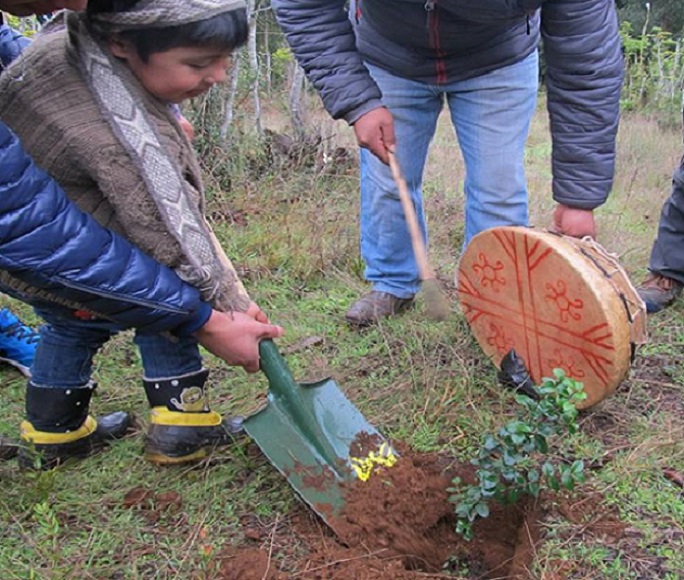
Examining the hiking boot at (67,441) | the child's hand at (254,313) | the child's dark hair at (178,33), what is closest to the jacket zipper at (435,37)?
the child's dark hair at (178,33)

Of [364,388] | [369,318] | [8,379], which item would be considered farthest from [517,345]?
[8,379]

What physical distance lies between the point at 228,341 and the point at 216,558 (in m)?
0.59

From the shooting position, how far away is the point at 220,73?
2062 mm

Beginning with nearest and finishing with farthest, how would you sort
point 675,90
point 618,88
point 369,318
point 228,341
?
point 228,341 → point 618,88 → point 369,318 → point 675,90

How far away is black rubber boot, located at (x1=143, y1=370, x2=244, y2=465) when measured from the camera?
7.76 ft

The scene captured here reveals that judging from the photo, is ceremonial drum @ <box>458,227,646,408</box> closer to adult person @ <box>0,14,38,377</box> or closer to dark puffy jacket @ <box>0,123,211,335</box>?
Result: dark puffy jacket @ <box>0,123,211,335</box>

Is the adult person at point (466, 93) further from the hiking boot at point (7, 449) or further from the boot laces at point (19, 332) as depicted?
the hiking boot at point (7, 449)

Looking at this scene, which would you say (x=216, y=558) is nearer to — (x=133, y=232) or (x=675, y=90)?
(x=133, y=232)

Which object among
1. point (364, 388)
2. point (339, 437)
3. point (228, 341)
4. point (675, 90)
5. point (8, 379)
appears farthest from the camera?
point (675, 90)

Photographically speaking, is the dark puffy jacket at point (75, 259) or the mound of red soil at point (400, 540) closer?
the dark puffy jacket at point (75, 259)

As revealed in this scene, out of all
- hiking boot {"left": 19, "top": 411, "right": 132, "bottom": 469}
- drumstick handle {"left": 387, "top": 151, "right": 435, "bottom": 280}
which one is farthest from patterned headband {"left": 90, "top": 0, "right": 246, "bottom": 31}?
hiking boot {"left": 19, "top": 411, "right": 132, "bottom": 469}

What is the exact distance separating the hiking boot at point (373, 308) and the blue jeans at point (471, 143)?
193mm

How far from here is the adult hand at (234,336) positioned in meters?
2.09

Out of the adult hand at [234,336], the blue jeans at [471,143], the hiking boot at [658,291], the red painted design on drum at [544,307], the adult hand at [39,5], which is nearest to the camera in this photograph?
the adult hand at [39,5]
